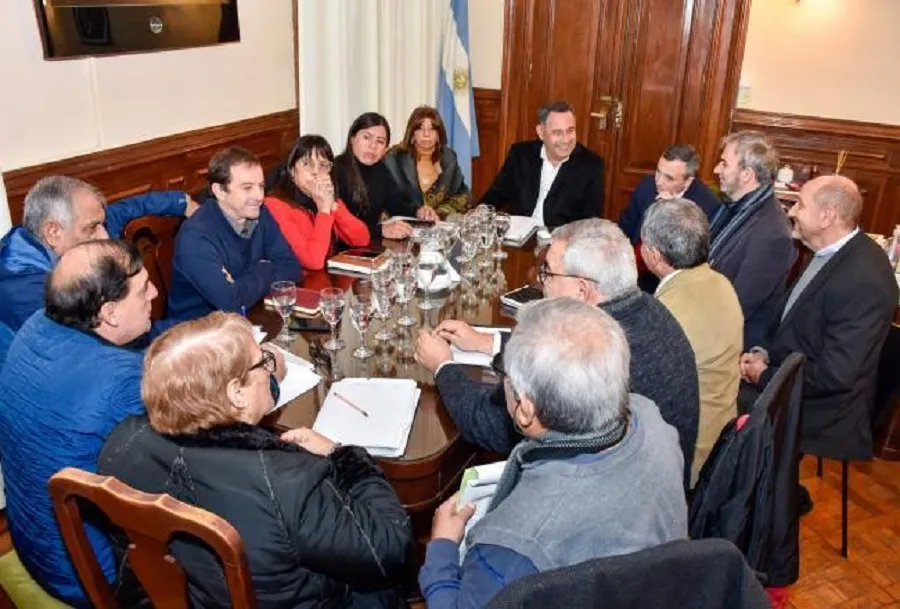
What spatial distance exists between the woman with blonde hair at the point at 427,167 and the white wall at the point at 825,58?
7.62 ft

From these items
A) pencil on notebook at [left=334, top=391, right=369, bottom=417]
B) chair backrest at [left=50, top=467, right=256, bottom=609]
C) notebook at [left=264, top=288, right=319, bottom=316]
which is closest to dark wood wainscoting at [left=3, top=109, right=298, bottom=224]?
notebook at [left=264, top=288, right=319, bottom=316]

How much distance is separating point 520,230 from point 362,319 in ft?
4.48

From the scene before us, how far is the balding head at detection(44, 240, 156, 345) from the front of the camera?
1.60m

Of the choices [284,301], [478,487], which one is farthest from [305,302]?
[478,487]

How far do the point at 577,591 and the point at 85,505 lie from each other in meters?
0.97

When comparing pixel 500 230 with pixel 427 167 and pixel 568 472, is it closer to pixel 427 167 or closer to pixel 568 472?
pixel 427 167

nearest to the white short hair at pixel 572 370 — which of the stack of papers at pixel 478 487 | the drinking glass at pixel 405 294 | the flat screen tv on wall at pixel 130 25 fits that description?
the stack of papers at pixel 478 487

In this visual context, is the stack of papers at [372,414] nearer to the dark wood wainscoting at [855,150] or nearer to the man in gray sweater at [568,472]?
the man in gray sweater at [568,472]

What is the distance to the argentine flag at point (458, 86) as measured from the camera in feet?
17.1

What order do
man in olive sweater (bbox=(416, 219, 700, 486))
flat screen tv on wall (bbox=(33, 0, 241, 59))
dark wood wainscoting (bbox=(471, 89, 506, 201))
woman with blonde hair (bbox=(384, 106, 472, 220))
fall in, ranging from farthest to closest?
dark wood wainscoting (bbox=(471, 89, 506, 201)) → woman with blonde hair (bbox=(384, 106, 472, 220)) → flat screen tv on wall (bbox=(33, 0, 241, 59)) → man in olive sweater (bbox=(416, 219, 700, 486))

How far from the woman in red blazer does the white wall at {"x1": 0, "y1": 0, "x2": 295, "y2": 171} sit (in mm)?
869

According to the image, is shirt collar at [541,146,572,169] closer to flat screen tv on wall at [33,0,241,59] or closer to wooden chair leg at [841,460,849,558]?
flat screen tv on wall at [33,0,241,59]

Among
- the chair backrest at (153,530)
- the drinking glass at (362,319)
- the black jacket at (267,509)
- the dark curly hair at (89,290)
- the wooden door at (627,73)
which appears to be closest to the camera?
the chair backrest at (153,530)

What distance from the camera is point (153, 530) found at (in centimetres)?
115
